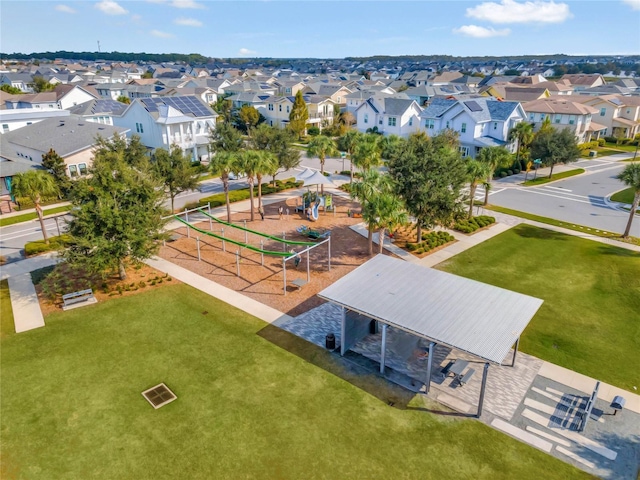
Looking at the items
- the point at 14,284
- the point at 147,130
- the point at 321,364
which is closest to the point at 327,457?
the point at 321,364

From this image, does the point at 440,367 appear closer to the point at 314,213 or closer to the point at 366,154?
the point at 314,213

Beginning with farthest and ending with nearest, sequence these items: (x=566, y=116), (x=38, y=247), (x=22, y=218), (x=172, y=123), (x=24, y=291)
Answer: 1. (x=566, y=116)
2. (x=172, y=123)
3. (x=22, y=218)
4. (x=38, y=247)
5. (x=24, y=291)

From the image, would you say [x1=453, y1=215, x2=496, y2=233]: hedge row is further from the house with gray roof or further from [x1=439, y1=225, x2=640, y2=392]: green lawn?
the house with gray roof

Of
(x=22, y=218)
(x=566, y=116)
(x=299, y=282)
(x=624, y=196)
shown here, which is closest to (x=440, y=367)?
(x=299, y=282)

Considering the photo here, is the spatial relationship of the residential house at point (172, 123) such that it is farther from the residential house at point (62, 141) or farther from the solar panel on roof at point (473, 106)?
the solar panel on roof at point (473, 106)

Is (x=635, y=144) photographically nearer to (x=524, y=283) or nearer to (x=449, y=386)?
(x=524, y=283)
